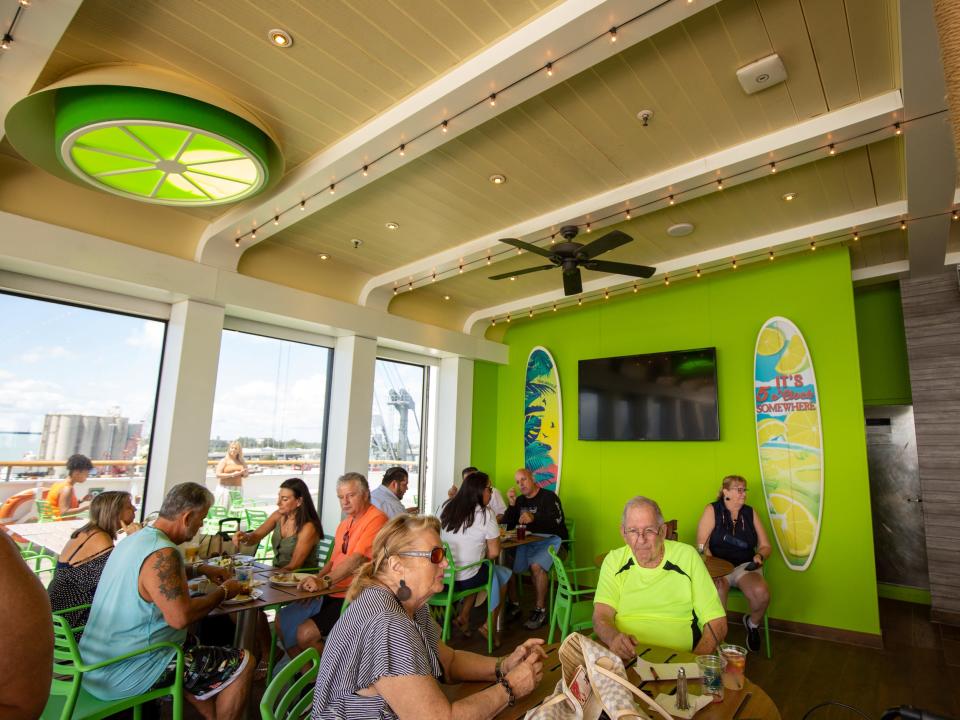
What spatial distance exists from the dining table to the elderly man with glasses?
326 millimetres

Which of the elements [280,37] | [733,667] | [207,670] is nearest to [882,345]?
[733,667]

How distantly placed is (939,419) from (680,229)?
3.48m

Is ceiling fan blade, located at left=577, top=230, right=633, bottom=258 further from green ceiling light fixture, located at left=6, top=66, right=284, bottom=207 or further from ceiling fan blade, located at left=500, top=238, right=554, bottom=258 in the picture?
green ceiling light fixture, located at left=6, top=66, right=284, bottom=207

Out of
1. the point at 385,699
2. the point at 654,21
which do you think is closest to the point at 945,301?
the point at 654,21

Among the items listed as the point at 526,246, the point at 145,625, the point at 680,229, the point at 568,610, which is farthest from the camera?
the point at 680,229

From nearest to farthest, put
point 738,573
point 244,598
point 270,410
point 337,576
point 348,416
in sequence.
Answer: point 244,598 < point 337,576 < point 738,573 < point 270,410 < point 348,416

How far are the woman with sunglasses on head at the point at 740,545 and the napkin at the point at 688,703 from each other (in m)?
3.18

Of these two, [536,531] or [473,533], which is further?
[536,531]

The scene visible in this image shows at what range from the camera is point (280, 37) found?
2.67m

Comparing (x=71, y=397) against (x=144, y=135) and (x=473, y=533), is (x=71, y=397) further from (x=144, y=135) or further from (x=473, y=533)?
(x=473, y=533)

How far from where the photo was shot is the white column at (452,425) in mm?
7281

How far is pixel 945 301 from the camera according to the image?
18.3ft

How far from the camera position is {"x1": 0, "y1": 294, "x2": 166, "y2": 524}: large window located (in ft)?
13.6

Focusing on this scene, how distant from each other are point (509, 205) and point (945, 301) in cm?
483
